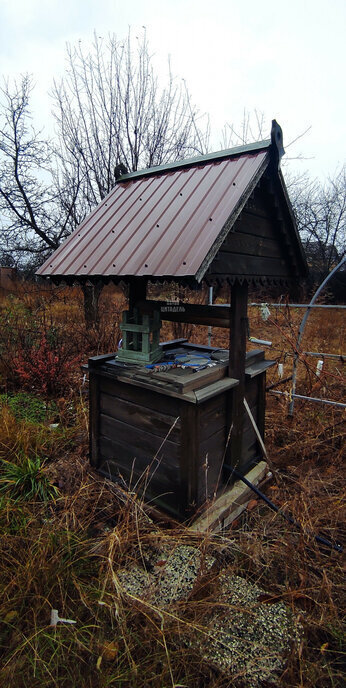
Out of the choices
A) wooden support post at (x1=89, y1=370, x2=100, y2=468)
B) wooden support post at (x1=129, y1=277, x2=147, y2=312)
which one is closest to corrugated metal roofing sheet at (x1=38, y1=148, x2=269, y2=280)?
wooden support post at (x1=129, y1=277, x2=147, y2=312)

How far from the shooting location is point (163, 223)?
2.39m

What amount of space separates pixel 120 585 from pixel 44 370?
367 centimetres

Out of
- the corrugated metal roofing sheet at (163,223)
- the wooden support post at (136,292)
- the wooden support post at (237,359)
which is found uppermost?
the corrugated metal roofing sheet at (163,223)

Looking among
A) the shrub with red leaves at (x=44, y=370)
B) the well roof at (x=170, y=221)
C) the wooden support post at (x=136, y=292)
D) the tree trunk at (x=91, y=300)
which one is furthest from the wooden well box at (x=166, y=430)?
the tree trunk at (x=91, y=300)

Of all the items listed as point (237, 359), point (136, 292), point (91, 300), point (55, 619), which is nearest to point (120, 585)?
point (55, 619)

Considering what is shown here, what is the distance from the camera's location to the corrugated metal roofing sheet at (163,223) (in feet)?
6.78

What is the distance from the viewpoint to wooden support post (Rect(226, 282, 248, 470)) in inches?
105

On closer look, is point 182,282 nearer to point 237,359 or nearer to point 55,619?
point 237,359

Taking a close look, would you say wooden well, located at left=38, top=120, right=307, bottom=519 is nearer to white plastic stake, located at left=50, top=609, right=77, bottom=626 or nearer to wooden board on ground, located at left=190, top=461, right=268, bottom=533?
wooden board on ground, located at left=190, top=461, right=268, bottom=533

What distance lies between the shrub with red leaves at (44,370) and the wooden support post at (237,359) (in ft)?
10.0

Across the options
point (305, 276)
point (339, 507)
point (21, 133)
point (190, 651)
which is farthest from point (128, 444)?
point (21, 133)

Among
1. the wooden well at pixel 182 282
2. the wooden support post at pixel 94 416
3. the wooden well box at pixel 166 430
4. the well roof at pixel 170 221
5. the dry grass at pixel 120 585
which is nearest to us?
the dry grass at pixel 120 585

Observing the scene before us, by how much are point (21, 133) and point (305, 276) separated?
8.75 metres

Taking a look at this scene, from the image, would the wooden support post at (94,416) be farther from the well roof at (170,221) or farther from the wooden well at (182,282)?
the well roof at (170,221)
